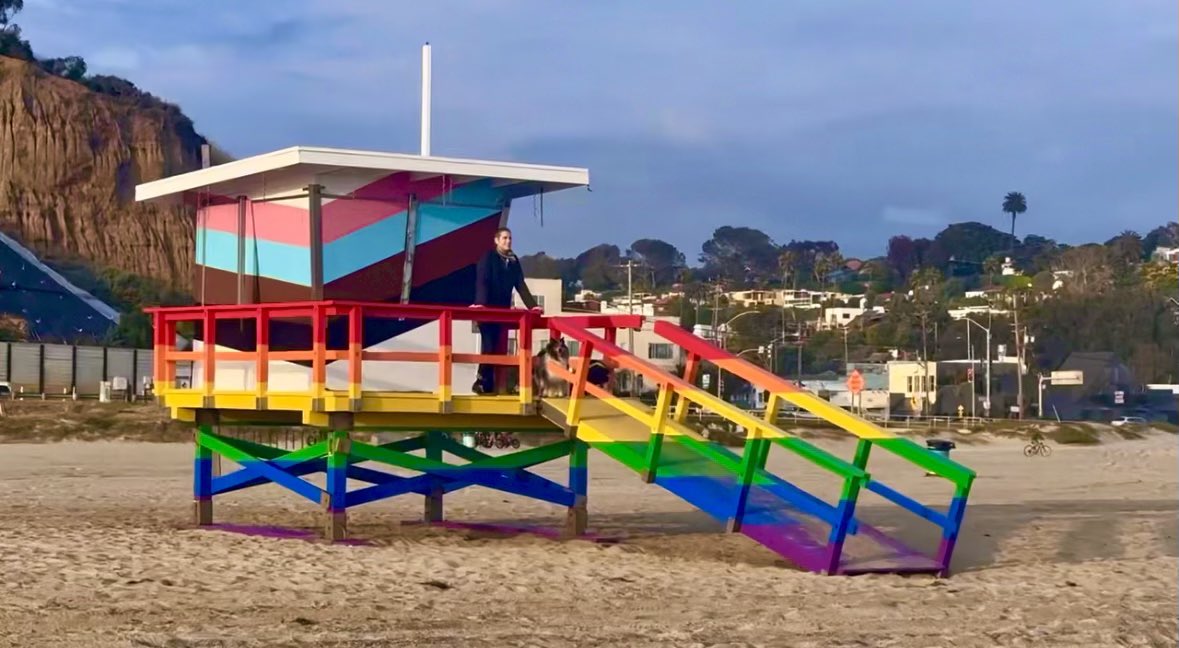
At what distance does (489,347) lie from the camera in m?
13.1

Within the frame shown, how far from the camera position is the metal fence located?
5788 cm

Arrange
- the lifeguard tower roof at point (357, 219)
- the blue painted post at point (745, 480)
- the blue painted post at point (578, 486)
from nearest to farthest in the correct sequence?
the blue painted post at point (745, 480)
the lifeguard tower roof at point (357, 219)
the blue painted post at point (578, 486)

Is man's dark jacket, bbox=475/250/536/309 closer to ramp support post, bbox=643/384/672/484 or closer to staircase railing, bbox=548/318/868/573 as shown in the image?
staircase railing, bbox=548/318/868/573

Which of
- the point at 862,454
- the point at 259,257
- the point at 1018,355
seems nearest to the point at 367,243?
the point at 259,257

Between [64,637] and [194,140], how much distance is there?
144m

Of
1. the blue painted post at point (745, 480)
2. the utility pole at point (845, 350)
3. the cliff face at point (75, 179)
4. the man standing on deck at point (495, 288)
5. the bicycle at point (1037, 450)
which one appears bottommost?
the bicycle at point (1037, 450)

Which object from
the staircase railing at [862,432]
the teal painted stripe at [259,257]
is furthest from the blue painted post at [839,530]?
the teal painted stripe at [259,257]

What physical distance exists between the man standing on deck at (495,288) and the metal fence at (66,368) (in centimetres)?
4673

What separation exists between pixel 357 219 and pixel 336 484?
7.41ft

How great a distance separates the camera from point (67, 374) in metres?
60.0

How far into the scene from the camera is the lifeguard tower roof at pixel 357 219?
1240cm

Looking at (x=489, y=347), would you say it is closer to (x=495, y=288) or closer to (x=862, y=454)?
(x=495, y=288)

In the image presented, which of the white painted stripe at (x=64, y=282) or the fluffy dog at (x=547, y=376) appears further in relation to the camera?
the white painted stripe at (x=64, y=282)

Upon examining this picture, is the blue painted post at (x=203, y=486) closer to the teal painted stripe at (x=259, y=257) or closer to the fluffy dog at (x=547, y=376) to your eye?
the teal painted stripe at (x=259, y=257)
